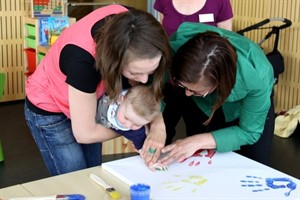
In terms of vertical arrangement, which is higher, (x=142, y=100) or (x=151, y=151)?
(x=142, y=100)

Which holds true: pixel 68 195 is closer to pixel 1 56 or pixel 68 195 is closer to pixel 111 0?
pixel 1 56

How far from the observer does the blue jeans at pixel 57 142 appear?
1800 millimetres

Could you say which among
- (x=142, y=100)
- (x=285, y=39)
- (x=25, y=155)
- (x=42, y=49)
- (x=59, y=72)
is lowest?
(x=25, y=155)

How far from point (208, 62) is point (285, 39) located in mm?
3203

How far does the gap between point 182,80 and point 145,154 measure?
1.08 ft

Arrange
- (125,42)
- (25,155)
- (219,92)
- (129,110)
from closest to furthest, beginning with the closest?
(125,42), (219,92), (129,110), (25,155)

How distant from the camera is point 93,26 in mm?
1553

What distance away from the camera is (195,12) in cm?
320

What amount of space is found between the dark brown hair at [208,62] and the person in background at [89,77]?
0.07 m

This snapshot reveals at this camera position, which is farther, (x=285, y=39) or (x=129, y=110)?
(x=285, y=39)

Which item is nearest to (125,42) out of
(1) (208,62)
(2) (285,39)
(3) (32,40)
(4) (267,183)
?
(1) (208,62)

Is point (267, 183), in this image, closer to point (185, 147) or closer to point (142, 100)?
point (185, 147)

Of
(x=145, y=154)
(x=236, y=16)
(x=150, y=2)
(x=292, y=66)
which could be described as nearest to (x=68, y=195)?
(x=145, y=154)

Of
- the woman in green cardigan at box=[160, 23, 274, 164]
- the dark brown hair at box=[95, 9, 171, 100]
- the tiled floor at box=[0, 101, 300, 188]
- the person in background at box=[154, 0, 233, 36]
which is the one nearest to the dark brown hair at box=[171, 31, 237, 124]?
the woman in green cardigan at box=[160, 23, 274, 164]
